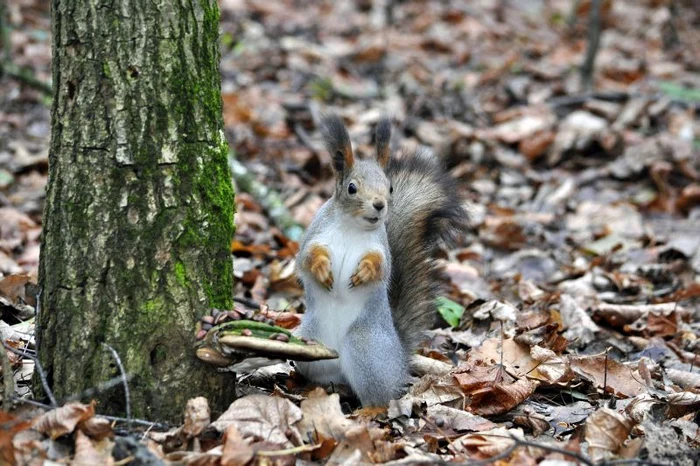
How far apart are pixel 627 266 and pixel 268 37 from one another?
6079mm

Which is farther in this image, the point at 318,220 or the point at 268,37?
the point at 268,37

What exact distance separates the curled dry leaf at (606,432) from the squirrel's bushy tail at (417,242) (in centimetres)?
89

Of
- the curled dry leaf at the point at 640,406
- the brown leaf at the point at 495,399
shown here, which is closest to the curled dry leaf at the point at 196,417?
the brown leaf at the point at 495,399

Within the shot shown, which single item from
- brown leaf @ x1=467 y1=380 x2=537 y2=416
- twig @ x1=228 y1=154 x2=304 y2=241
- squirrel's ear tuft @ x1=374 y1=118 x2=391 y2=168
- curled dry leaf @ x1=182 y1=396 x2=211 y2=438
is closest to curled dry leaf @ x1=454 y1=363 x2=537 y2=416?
brown leaf @ x1=467 y1=380 x2=537 y2=416

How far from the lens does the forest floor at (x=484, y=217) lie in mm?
2436

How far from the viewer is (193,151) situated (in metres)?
2.36

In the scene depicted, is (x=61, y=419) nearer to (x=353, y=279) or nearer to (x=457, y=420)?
(x=353, y=279)

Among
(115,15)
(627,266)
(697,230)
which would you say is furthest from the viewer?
(697,230)

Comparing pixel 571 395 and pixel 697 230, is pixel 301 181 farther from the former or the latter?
pixel 571 395

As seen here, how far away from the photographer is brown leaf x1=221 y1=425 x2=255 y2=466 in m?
2.17

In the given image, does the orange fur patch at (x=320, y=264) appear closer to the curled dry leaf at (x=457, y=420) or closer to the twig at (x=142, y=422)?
the curled dry leaf at (x=457, y=420)

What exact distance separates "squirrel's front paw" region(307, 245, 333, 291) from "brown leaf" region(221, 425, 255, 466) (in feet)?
2.28

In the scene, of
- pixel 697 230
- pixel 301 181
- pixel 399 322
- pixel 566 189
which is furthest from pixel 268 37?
pixel 399 322

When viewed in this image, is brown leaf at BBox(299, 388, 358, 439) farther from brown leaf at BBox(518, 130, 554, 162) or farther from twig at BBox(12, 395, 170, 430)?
brown leaf at BBox(518, 130, 554, 162)
